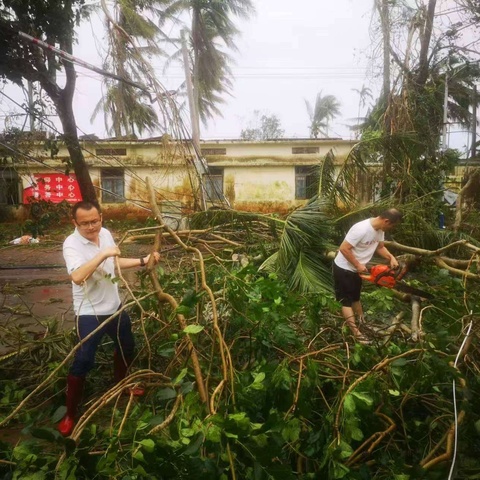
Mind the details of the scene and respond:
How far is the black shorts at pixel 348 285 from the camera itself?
4.16 metres

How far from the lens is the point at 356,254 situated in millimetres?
4160

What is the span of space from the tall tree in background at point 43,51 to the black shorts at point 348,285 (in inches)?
170

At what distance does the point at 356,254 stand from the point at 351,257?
0.12m

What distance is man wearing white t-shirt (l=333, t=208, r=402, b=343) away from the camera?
Answer: 13.3 ft

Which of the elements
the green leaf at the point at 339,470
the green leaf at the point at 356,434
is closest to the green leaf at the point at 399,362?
the green leaf at the point at 356,434

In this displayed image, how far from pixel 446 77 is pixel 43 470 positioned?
1114 cm

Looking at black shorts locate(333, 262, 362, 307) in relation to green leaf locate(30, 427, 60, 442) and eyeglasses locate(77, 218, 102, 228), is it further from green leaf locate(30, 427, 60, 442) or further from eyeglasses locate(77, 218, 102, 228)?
green leaf locate(30, 427, 60, 442)

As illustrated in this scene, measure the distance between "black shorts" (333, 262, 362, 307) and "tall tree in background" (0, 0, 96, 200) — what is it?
433 centimetres

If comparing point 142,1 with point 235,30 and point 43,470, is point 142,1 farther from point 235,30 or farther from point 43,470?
point 235,30

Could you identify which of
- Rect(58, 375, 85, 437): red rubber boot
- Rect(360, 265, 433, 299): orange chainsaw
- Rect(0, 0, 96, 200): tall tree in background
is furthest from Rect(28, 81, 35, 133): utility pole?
Rect(360, 265, 433, 299): orange chainsaw

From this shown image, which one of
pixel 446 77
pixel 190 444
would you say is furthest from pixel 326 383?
pixel 446 77

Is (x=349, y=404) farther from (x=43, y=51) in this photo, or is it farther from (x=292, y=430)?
(x=43, y=51)

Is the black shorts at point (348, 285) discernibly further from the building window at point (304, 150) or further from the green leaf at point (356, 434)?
the building window at point (304, 150)

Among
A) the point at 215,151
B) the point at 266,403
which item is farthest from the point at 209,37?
the point at 266,403
